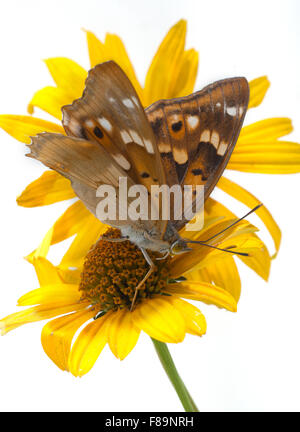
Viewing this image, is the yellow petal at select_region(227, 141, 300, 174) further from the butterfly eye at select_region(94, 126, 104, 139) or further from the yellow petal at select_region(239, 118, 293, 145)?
the butterfly eye at select_region(94, 126, 104, 139)

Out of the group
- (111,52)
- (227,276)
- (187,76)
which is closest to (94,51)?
(111,52)

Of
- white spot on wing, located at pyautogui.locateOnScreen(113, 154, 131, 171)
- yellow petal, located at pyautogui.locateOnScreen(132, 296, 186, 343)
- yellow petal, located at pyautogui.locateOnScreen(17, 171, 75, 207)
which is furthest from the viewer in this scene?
yellow petal, located at pyautogui.locateOnScreen(17, 171, 75, 207)

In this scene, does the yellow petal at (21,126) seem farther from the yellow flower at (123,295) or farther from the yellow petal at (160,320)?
the yellow petal at (160,320)

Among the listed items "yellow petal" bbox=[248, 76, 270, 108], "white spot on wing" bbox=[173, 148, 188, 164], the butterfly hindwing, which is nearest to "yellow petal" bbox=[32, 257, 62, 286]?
the butterfly hindwing

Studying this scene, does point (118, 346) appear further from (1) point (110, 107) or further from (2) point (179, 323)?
(1) point (110, 107)

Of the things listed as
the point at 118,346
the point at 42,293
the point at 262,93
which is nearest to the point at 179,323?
the point at 118,346

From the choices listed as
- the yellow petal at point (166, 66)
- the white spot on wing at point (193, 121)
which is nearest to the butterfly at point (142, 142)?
the white spot on wing at point (193, 121)
